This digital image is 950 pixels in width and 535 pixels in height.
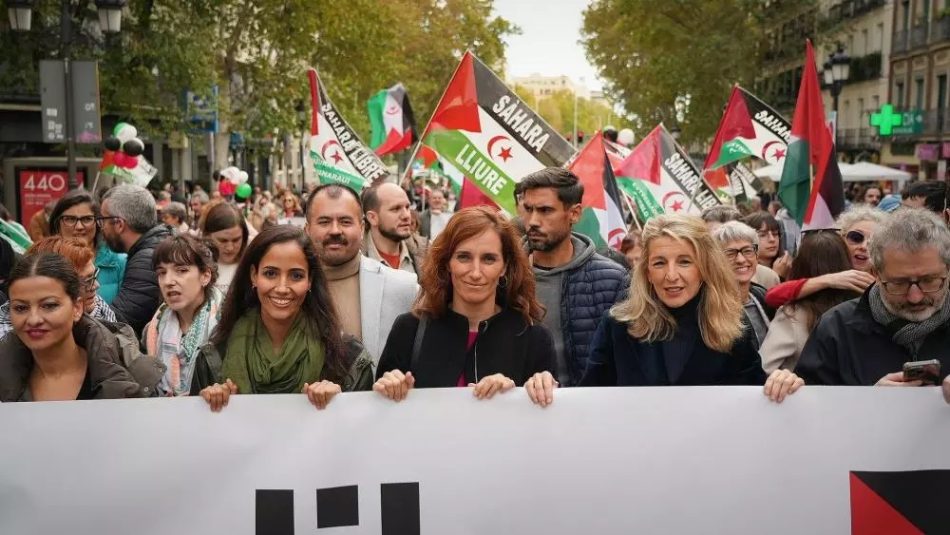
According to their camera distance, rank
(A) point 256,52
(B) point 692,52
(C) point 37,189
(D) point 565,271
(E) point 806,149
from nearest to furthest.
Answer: (D) point 565,271 → (E) point 806,149 → (C) point 37,189 → (A) point 256,52 → (B) point 692,52

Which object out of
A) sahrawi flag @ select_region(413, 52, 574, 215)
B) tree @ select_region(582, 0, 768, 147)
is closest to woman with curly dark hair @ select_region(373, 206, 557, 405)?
sahrawi flag @ select_region(413, 52, 574, 215)

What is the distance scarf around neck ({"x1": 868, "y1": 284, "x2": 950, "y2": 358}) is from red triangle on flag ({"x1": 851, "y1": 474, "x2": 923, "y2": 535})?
0.49 metres

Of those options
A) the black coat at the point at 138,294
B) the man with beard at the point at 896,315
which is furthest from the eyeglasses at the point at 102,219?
the man with beard at the point at 896,315

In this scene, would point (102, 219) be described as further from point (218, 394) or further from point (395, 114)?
point (395, 114)

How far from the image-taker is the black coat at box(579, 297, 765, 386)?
404 centimetres

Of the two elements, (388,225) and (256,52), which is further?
(256,52)

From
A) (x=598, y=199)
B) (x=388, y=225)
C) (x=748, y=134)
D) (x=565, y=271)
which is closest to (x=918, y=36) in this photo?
(x=748, y=134)

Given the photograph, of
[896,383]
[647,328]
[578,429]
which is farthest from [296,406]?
[896,383]

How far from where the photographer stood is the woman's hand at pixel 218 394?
148 inches

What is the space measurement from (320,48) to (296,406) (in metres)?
30.9

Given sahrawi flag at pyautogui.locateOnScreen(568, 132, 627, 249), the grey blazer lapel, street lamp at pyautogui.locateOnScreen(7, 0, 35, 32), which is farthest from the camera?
street lamp at pyautogui.locateOnScreen(7, 0, 35, 32)

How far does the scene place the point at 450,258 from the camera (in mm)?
4195

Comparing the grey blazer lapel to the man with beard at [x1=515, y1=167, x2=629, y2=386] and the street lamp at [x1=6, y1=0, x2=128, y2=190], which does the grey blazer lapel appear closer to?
the man with beard at [x1=515, y1=167, x2=629, y2=386]

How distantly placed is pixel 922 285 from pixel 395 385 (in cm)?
173
